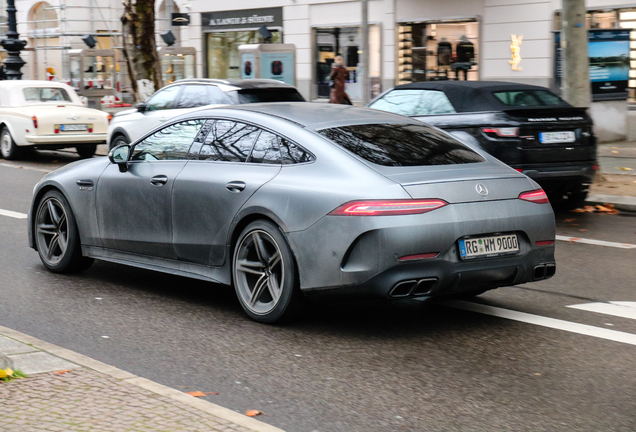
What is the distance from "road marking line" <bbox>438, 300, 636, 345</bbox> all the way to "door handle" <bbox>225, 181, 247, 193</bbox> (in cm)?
167

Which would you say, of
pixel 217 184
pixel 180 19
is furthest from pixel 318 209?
pixel 180 19

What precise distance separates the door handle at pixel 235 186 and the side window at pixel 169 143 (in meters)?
0.69

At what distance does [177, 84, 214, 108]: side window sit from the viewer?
15125 mm

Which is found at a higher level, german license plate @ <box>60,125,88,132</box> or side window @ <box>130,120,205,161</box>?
side window @ <box>130,120,205,161</box>

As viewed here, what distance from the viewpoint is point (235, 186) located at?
5.96m

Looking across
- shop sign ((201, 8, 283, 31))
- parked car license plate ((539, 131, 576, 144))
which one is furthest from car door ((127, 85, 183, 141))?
shop sign ((201, 8, 283, 31))

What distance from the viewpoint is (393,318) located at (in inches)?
240

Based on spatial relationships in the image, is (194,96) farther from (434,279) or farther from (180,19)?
(180,19)

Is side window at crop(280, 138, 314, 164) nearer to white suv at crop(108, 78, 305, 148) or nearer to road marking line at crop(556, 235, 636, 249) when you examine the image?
road marking line at crop(556, 235, 636, 249)

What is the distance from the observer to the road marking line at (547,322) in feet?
18.3

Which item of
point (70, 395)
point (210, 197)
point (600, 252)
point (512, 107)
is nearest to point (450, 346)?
point (210, 197)

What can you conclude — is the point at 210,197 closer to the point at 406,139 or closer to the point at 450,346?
the point at 406,139

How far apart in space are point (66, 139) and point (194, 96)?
374 cm

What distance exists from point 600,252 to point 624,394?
14.0 ft
